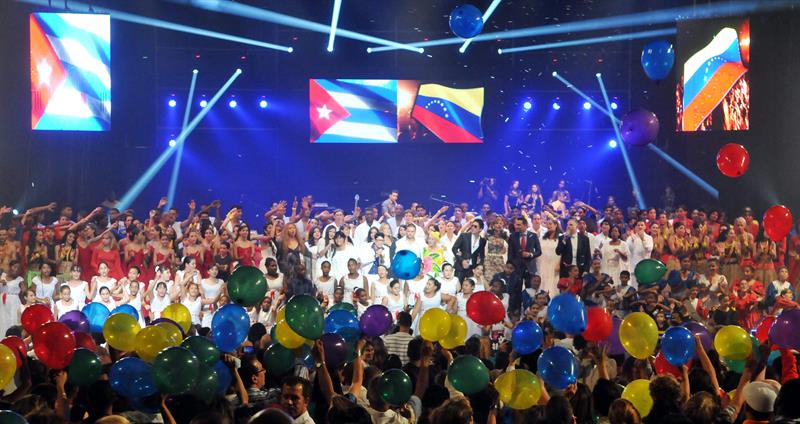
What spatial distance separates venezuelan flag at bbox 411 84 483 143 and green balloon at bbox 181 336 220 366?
1196 centimetres

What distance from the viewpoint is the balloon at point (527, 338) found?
6.47 meters

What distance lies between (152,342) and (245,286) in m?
0.78

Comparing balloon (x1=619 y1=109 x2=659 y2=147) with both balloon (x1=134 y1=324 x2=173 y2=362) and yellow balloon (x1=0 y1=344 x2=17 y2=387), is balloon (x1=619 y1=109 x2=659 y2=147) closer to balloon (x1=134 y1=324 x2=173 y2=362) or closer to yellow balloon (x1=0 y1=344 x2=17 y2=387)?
balloon (x1=134 y1=324 x2=173 y2=362)

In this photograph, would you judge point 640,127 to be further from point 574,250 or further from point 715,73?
point 715,73

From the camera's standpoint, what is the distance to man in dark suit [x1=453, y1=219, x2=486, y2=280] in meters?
12.3

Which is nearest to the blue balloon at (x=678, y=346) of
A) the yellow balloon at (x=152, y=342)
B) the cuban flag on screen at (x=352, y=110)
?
the yellow balloon at (x=152, y=342)

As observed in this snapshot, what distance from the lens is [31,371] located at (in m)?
6.25

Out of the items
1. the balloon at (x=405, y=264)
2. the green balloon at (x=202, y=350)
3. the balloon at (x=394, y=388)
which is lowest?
the balloon at (x=394, y=388)

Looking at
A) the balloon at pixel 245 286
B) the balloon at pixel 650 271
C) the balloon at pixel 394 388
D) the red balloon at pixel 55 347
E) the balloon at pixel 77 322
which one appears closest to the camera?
the balloon at pixel 394 388

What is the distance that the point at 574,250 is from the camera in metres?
12.3

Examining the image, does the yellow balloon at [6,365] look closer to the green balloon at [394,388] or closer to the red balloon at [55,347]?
the red balloon at [55,347]

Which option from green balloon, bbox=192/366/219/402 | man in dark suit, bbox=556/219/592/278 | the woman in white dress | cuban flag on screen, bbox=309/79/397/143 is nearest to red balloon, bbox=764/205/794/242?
man in dark suit, bbox=556/219/592/278

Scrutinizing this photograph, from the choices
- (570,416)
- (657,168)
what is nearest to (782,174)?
(657,168)

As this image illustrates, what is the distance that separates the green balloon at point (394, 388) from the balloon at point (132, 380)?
110 cm
